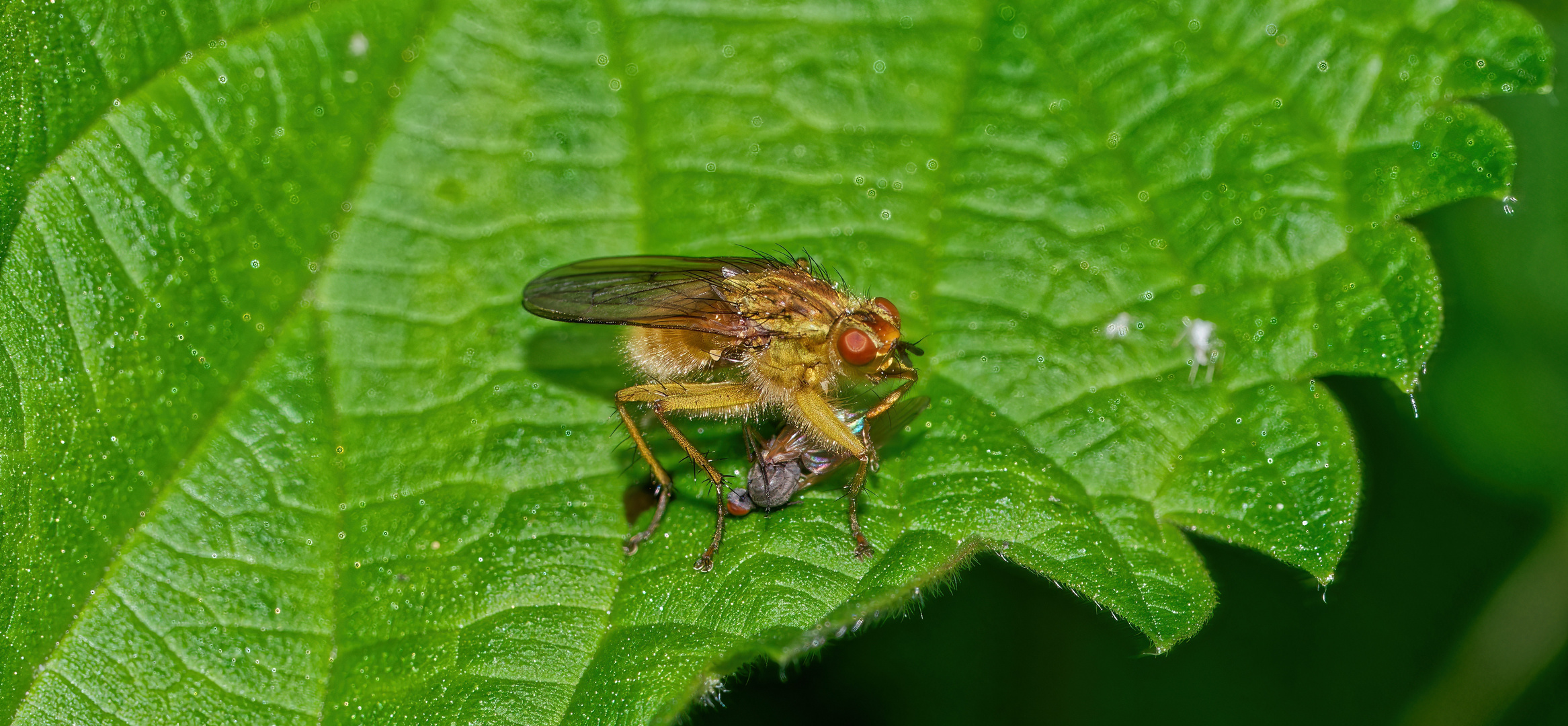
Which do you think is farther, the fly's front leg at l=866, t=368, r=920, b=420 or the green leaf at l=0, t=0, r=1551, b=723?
the fly's front leg at l=866, t=368, r=920, b=420

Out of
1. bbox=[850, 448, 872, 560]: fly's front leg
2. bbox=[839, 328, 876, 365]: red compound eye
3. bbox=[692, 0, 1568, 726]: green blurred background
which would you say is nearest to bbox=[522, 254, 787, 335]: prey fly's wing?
bbox=[839, 328, 876, 365]: red compound eye

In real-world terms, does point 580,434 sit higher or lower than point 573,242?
lower

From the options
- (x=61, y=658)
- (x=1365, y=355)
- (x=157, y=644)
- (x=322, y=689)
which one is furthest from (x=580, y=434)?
(x=1365, y=355)

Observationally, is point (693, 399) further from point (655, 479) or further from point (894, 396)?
point (894, 396)

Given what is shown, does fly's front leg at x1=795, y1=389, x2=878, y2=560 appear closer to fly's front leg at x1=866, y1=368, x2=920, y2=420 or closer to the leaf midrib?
fly's front leg at x1=866, y1=368, x2=920, y2=420

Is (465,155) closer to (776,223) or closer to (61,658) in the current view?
(776,223)

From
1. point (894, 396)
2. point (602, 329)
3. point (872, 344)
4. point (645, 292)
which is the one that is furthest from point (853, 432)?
point (602, 329)
